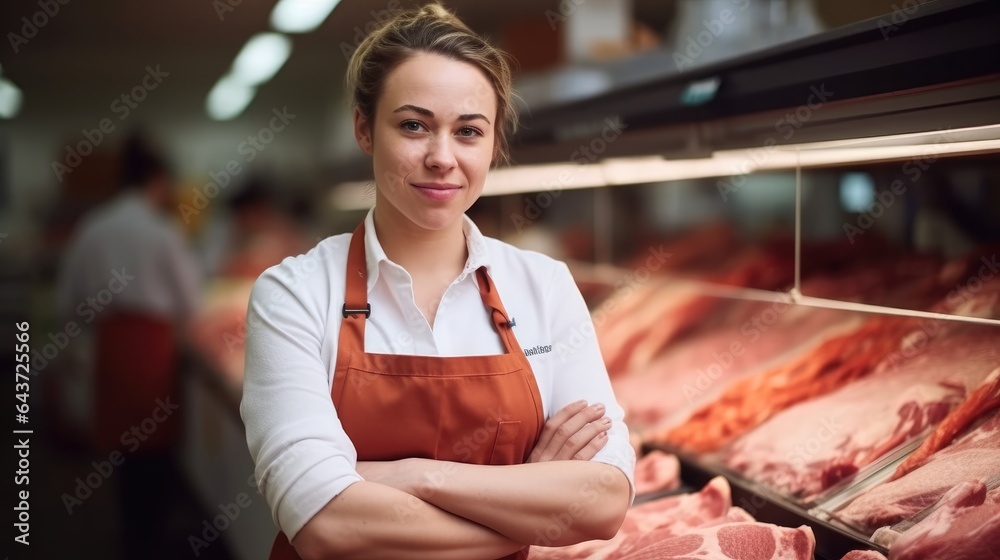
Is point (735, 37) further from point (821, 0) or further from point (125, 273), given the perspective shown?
point (125, 273)

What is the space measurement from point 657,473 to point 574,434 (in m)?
0.87

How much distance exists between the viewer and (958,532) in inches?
56.6

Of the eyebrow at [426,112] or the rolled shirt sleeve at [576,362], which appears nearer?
the eyebrow at [426,112]

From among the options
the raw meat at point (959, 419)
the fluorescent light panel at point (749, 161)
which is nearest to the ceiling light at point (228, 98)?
the fluorescent light panel at point (749, 161)

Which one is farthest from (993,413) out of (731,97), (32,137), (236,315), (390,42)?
(32,137)

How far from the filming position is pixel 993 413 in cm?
170

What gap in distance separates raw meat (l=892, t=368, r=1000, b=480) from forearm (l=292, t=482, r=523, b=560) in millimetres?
1029

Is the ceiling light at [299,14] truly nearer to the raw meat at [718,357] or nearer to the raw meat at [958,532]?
the raw meat at [718,357]

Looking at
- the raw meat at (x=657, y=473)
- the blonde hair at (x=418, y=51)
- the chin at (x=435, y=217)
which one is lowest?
the raw meat at (x=657, y=473)

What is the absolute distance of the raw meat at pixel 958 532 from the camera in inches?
54.9

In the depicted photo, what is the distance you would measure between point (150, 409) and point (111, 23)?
3.32 m

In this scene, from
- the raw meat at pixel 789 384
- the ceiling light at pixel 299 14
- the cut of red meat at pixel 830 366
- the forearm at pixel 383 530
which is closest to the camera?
the forearm at pixel 383 530

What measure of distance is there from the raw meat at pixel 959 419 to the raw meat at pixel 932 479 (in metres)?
0.02

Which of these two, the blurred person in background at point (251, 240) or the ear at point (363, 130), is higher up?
the blurred person in background at point (251, 240)
